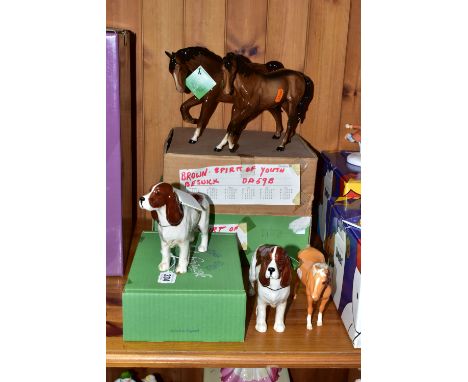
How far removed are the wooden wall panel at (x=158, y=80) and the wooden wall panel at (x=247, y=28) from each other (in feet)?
0.29

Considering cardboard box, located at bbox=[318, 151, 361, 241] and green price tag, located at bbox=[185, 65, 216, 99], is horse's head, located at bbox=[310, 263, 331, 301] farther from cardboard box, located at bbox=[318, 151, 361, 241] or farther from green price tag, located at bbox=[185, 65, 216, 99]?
green price tag, located at bbox=[185, 65, 216, 99]

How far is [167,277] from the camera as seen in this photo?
812 mm

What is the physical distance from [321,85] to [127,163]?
1.32 ft

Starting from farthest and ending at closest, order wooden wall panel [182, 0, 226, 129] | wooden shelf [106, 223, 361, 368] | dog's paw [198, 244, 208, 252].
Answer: wooden wall panel [182, 0, 226, 129] < dog's paw [198, 244, 208, 252] < wooden shelf [106, 223, 361, 368]

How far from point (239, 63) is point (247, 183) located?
200 mm

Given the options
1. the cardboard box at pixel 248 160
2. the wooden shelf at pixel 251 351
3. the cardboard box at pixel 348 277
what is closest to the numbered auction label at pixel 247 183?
the cardboard box at pixel 248 160

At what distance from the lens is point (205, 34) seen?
1030 mm

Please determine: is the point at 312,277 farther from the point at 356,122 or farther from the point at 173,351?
the point at 356,122

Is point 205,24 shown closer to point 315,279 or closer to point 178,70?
point 178,70

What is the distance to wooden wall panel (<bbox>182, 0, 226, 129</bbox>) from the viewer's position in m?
1.01

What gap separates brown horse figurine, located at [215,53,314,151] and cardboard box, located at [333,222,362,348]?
194 mm

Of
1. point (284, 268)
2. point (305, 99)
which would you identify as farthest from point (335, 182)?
point (284, 268)

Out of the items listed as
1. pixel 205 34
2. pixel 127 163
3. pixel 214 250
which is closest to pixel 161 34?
pixel 205 34

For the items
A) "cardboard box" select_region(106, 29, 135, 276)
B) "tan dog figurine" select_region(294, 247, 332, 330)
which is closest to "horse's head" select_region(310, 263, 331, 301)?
"tan dog figurine" select_region(294, 247, 332, 330)
